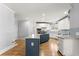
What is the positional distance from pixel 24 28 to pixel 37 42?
9.47 meters

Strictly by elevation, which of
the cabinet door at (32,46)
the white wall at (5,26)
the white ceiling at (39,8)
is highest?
the white ceiling at (39,8)

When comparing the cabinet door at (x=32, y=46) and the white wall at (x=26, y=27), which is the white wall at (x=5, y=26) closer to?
the cabinet door at (x=32, y=46)

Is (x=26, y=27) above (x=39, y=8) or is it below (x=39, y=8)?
below

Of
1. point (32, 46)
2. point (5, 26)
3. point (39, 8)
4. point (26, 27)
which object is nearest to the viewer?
point (32, 46)

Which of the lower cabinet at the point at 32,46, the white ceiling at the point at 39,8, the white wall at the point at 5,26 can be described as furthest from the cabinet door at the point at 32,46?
the white ceiling at the point at 39,8

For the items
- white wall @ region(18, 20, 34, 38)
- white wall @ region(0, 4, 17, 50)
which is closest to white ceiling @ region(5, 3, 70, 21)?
white wall @ region(0, 4, 17, 50)

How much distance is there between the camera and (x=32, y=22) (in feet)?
46.2

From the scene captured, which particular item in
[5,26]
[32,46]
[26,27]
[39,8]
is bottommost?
[32,46]

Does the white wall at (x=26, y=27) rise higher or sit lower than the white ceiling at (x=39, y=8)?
lower

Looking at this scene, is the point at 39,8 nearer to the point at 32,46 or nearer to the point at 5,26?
the point at 5,26

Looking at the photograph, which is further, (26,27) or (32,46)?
(26,27)

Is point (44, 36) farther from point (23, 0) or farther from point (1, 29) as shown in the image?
point (23, 0)

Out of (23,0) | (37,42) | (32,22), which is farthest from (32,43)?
(32,22)

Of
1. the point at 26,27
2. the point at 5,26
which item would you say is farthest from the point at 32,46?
the point at 26,27
